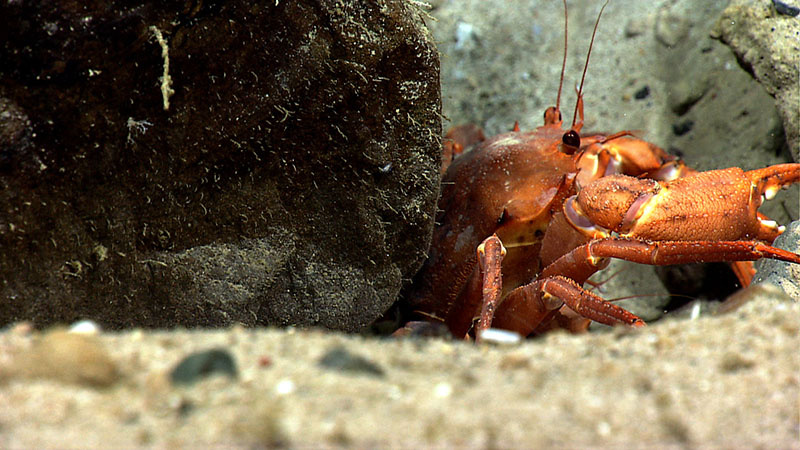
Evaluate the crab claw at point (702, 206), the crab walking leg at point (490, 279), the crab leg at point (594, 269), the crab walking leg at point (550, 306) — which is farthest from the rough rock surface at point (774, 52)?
the crab walking leg at point (490, 279)

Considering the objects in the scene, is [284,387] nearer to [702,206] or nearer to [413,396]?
[413,396]

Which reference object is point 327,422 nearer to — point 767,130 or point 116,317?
point 116,317

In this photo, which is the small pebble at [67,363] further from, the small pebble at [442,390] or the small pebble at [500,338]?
the small pebble at [500,338]

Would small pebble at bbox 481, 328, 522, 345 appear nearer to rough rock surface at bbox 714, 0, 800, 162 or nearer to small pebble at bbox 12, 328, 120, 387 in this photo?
small pebble at bbox 12, 328, 120, 387

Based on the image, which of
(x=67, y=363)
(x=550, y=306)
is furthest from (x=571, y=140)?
(x=67, y=363)

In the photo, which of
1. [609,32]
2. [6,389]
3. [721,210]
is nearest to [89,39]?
[6,389]

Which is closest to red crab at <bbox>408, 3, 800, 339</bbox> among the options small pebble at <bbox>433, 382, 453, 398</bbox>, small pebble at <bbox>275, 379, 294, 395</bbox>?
small pebble at <bbox>433, 382, 453, 398</bbox>

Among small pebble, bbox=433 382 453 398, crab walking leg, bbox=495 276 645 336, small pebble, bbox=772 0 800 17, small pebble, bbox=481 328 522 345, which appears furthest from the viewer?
small pebble, bbox=772 0 800 17
